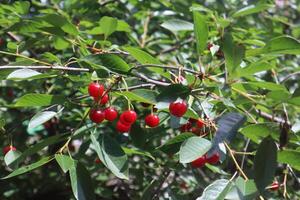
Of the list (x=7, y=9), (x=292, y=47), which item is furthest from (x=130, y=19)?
(x=292, y=47)

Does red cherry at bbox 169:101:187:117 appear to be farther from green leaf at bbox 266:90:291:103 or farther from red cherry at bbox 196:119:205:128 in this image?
green leaf at bbox 266:90:291:103

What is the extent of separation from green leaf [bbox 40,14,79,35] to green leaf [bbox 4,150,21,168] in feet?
1.22

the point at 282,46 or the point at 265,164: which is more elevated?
the point at 282,46

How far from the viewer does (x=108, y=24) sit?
1.73 meters

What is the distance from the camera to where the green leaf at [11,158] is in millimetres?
1399

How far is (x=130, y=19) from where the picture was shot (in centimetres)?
260

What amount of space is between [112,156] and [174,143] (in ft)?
→ 0.57

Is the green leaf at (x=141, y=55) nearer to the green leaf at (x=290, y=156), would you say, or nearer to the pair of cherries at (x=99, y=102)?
the pair of cherries at (x=99, y=102)

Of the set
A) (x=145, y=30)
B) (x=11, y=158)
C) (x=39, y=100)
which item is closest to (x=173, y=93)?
(x=39, y=100)

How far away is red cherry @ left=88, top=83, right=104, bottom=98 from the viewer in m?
1.32

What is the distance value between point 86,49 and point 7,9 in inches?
17.4

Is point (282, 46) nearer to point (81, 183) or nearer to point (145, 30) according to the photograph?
point (81, 183)

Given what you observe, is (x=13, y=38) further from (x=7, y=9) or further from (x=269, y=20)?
(x=269, y=20)

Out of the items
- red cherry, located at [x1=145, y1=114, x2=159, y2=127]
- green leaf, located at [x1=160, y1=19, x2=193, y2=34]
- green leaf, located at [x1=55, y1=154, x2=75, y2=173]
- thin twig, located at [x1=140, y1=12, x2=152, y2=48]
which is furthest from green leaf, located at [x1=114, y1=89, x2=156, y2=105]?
thin twig, located at [x1=140, y1=12, x2=152, y2=48]
